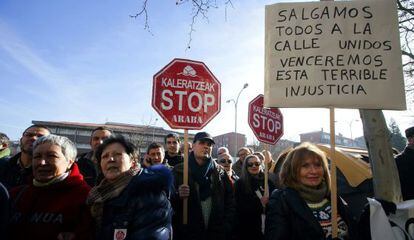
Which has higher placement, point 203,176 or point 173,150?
point 173,150

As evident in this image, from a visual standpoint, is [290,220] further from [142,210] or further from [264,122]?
[264,122]

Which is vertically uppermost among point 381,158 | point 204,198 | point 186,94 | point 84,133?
point 84,133

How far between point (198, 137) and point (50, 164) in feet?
6.69

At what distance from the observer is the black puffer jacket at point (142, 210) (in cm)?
235

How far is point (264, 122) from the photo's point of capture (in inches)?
208

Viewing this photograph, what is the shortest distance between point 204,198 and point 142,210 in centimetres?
155

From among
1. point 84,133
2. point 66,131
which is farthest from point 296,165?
point 84,133

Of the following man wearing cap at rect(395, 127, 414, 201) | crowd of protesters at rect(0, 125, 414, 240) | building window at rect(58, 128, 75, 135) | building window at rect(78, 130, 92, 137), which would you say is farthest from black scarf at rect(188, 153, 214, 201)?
building window at rect(78, 130, 92, 137)

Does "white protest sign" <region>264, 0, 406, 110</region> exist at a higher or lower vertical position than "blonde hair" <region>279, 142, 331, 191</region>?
higher

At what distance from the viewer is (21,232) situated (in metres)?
2.26

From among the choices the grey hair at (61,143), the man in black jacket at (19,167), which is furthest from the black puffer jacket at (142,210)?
the man in black jacket at (19,167)

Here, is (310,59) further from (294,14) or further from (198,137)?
(198,137)

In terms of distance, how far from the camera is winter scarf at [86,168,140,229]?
2.44 m

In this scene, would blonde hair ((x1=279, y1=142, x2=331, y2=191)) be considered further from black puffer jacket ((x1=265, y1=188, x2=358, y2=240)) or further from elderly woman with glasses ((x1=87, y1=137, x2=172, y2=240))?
elderly woman with glasses ((x1=87, y1=137, x2=172, y2=240))
